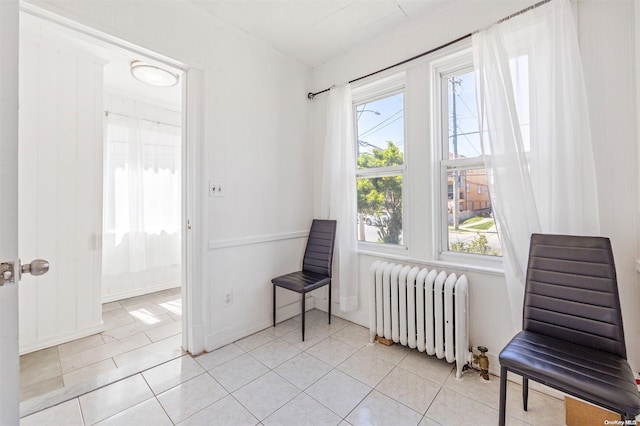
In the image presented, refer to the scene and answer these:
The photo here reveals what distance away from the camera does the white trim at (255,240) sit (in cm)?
228

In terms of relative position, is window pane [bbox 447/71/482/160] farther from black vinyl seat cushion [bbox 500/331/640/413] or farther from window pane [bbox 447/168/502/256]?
black vinyl seat cushion [bbox 500/331/640/413]

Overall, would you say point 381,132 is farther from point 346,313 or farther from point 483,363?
point 483,363

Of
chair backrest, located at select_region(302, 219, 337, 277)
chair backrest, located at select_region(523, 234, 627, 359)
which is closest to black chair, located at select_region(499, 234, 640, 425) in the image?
chair backrest, located at select_region(523, 234, 627, 359)

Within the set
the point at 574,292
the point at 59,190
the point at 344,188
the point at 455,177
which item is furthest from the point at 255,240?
the point at 574,292

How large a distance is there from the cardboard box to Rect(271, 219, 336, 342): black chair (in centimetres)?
174

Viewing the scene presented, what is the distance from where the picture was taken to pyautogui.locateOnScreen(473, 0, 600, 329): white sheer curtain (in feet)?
5.08

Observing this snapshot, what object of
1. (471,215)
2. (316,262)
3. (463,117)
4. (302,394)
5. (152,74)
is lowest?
(302,394)

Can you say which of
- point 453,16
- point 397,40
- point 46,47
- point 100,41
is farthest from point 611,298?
point 46,47

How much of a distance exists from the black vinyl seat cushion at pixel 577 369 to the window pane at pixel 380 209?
1.33 meters

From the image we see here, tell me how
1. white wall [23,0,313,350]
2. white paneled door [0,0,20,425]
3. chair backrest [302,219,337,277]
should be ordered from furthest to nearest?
chair backrest [302,219,337,277], white wall [23,0,313,350], white paneled door [0,0,20,425]

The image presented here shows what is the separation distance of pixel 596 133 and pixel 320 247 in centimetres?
218

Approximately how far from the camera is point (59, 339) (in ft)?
7.64

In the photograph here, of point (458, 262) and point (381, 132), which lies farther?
point (381, 132)

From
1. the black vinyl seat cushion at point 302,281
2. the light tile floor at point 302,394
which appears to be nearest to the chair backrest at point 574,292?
the light tile floor at point 302,394
